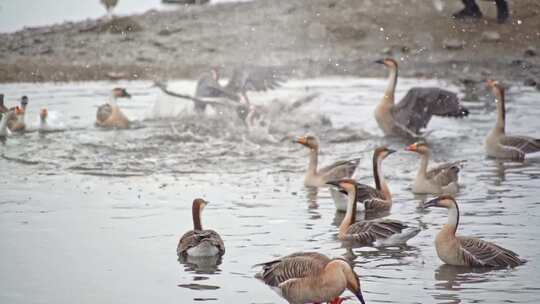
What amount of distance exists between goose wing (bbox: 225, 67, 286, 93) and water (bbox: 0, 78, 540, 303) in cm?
46

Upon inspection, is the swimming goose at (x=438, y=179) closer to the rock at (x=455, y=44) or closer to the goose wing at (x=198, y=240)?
the goose wing at (x=198, y=240)

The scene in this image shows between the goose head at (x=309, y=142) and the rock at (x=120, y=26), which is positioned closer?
the goose head at (x=309, y=142)

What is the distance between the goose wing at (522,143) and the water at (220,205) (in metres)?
0.32

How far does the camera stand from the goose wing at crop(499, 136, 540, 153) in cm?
1464

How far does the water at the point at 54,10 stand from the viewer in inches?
1064

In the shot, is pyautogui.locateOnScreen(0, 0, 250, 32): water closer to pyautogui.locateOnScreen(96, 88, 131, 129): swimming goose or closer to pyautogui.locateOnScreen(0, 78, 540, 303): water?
pyautogui.locateOnScreen(0, 78, 540, 303): water

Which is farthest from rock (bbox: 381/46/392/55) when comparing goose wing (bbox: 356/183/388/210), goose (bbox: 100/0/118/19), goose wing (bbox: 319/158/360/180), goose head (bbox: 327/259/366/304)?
goose head (bbox: 327/259/366/304)

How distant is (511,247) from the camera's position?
383 inches

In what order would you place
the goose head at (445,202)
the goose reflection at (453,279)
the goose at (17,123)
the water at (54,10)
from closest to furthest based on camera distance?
1. the goose reflection at (453,279)
2. the goose head at (445,202)
3. the goose at (17,123)
4. the water at (54,10)

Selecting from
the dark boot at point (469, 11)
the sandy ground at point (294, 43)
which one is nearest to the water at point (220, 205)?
the sandy ground at point (294, 43)

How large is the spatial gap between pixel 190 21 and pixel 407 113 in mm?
9733

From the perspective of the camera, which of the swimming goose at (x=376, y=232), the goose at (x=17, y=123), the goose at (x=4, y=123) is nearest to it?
the swimming goose at (x=376, y=232)

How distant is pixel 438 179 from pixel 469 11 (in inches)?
496

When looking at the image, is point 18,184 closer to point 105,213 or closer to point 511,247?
point 105,213
